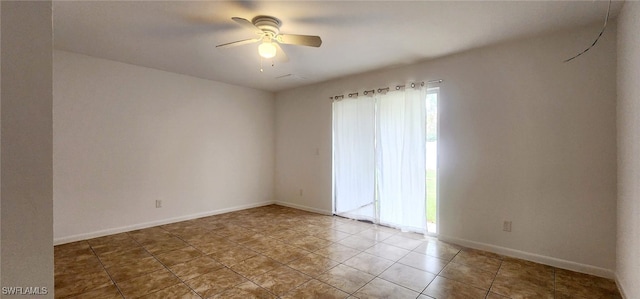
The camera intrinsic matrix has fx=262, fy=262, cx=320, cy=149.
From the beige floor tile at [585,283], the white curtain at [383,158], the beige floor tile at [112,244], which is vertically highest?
the white curtain at [383,158]

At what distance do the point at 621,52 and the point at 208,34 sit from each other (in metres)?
3.84

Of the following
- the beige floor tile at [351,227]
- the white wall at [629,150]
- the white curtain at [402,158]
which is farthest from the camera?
the beige floor tile at [351,227]

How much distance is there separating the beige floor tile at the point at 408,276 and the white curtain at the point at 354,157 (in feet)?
5.08

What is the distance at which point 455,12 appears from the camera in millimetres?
2309

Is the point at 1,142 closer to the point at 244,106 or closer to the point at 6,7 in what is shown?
Answer: the point at 6,7

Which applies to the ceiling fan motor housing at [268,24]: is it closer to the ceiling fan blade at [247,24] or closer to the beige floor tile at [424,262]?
the ceiling fan blade at [247,24]

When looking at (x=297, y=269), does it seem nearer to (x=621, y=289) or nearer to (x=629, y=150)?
(x=621, y=289)

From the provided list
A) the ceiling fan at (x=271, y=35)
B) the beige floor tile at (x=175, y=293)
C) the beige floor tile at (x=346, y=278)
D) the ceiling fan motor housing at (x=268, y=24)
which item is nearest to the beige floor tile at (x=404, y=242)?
the beige floor tile at (x=346, y=278)

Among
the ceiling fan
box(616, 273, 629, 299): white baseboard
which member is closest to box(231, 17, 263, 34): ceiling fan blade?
the ceiling fan

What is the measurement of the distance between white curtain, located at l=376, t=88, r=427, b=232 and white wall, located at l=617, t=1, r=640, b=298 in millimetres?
1755

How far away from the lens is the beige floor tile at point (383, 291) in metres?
2.13

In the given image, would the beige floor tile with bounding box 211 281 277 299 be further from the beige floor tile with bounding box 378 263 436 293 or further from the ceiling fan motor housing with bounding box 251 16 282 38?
the ceiling fan motor housing with bounding box 251 16 282 38

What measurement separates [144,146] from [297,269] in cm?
304

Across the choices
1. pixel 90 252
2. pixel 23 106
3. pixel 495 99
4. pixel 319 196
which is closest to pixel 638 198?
pixel 495 99
